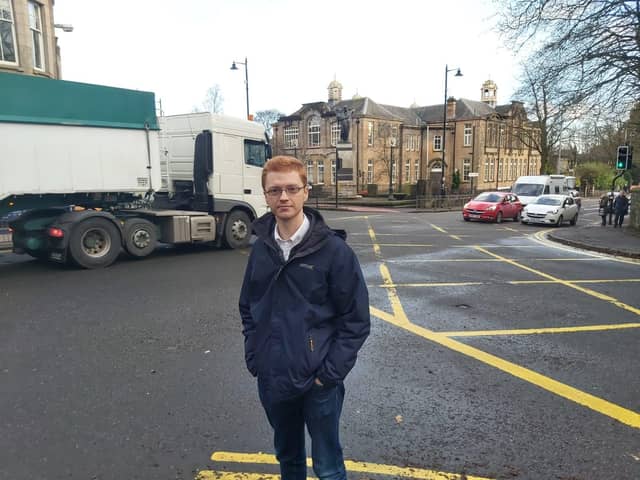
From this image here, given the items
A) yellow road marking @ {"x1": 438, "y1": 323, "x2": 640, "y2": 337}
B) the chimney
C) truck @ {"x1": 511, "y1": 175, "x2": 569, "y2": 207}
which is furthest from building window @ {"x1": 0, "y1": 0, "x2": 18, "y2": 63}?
the chimney

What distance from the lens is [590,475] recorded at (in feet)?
9.64

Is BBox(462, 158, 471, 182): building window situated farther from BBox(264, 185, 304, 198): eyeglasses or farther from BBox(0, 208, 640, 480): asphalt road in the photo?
BBox(264, 185, 304, 198): eyeglasses

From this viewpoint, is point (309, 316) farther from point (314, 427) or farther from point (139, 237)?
point (139, 237)

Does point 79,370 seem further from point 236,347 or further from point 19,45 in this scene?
point 19,45

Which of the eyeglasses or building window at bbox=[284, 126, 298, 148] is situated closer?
the eyeglasses

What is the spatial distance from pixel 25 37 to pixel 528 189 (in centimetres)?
2737

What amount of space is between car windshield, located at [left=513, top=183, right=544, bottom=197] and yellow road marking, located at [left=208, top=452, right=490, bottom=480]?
29.3 m

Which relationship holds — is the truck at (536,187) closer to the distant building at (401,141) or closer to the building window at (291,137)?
Answer: the distant building at (401,141)

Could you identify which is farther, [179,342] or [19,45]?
[19,45]

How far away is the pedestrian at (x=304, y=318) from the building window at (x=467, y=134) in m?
61.1

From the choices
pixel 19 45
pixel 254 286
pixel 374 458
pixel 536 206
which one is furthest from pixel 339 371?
pixel 536 206

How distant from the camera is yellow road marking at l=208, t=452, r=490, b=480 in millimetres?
2939

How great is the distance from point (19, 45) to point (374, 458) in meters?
19.6

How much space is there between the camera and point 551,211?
73.4ft
